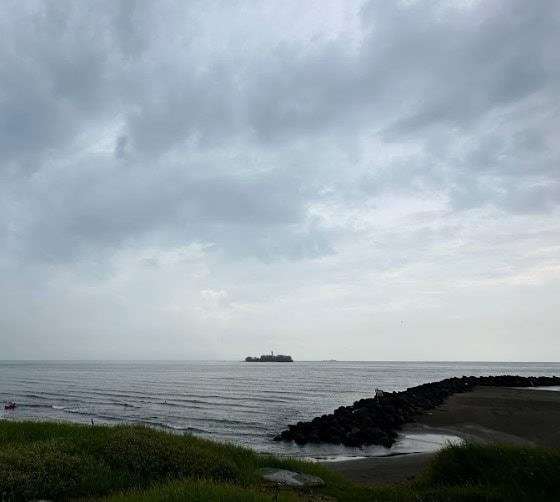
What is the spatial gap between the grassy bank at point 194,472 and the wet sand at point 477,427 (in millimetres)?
3671

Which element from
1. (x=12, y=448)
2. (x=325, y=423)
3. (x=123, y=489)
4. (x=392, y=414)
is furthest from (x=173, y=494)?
(x=392, y=414)

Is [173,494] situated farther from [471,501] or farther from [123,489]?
[471,501]

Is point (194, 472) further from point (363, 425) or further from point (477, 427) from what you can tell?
point (477, 427)

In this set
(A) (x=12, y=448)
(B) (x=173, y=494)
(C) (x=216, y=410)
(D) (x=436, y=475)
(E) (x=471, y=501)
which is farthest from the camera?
(C) (x=216, y=410)

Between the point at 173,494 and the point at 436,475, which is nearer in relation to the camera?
the point at 173,494

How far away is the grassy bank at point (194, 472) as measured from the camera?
8.17m

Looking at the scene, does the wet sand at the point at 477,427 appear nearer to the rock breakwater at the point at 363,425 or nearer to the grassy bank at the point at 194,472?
the rock breakwater at the point at 363,425

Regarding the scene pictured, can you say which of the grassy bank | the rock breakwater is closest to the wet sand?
the rock breakwater

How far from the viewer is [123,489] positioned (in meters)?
8.62

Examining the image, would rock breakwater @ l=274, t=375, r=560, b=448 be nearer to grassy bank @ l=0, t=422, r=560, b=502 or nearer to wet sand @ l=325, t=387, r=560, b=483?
wet sand @ l=325, t=387, r=560, b=483

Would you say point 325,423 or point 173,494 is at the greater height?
point 173,494

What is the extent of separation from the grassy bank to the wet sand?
3671mm

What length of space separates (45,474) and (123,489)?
142 centimetres

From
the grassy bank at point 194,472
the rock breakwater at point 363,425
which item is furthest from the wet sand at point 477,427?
the grassy bank at point 194,472
